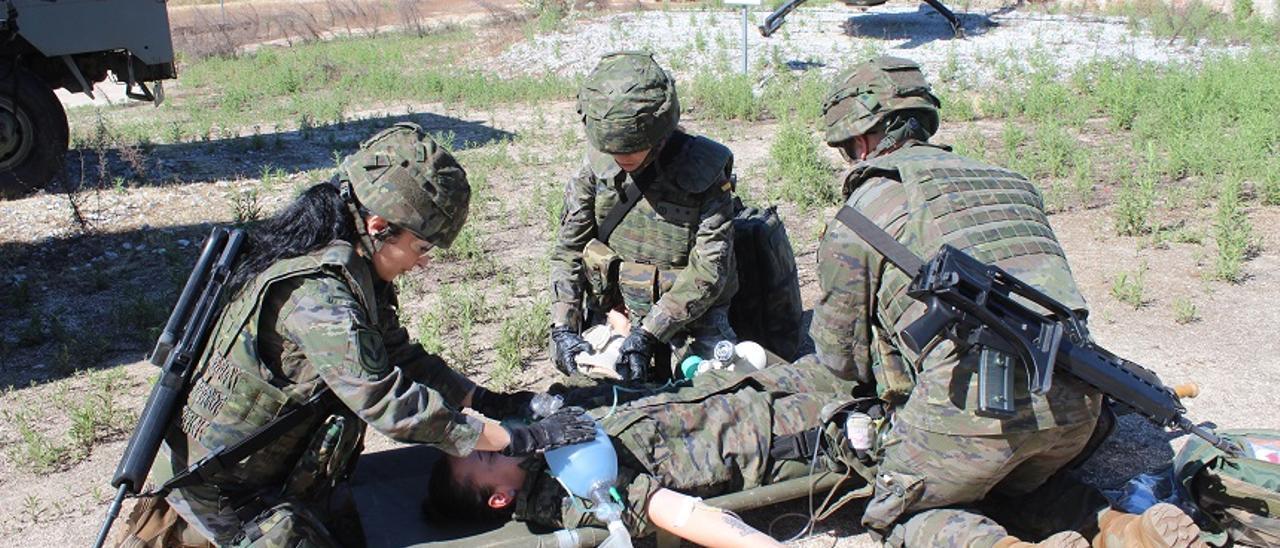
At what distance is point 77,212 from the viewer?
26.0 ft

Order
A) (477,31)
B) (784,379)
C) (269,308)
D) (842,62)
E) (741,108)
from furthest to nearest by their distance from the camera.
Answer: (477,31), (842,62), (741,108), (784,379), (269,308)

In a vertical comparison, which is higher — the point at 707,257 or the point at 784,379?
the point at 707,257

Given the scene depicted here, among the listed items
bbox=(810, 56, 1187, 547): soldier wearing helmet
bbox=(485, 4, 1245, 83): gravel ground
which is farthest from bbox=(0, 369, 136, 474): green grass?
bbox=(485, 4, 1245, 83): gravel ground

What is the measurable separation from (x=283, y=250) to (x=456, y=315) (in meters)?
3.07

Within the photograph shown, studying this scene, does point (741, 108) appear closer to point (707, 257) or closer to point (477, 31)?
point (707, 257)

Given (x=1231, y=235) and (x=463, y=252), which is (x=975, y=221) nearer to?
(x=1231, y=235)

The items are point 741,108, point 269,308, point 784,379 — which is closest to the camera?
point 269,308

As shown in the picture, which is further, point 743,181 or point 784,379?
point 743,181

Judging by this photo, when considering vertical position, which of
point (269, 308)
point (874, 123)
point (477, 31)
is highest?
point (874, 123)

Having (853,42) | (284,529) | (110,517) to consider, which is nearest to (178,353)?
(110,517)

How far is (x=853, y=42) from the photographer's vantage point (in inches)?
592

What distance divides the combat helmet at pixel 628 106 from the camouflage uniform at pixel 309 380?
112 centimetres

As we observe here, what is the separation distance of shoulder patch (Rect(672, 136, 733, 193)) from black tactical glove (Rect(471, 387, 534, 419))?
1244 millimetres

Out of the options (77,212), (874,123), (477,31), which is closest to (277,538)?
(874,123)
